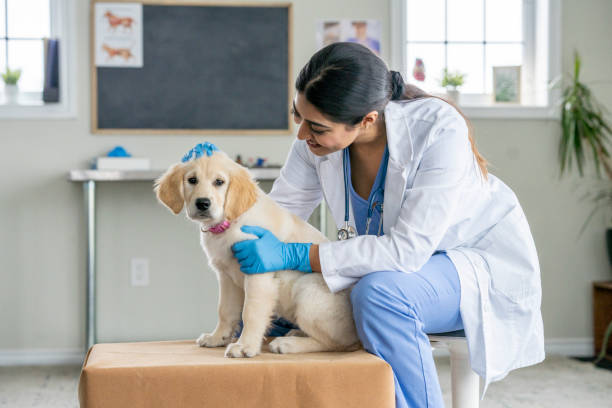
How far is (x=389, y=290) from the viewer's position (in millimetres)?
1350

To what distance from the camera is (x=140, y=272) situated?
10.6ft

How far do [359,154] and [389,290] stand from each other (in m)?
0.48

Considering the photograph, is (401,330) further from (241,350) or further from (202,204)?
(202,204)

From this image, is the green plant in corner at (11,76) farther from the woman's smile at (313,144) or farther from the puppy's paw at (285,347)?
the puppy's paw at (285,347)

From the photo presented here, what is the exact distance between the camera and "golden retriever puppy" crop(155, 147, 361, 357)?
1404mm

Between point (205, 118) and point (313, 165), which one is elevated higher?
point (205, 118)

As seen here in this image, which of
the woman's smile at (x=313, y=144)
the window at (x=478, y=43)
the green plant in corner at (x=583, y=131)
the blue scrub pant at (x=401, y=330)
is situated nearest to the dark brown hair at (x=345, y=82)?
the woman's smile at (x=313, y=144)

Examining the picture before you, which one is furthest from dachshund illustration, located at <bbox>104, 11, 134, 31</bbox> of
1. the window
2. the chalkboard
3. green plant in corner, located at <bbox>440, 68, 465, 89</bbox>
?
green plant in corner, located at <bbox>440, 68, 465, 89</bbox>

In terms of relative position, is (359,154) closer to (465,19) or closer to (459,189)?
(459,189)

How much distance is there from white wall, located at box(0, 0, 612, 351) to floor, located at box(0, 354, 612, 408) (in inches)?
10.2

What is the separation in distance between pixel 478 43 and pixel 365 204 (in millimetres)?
2132

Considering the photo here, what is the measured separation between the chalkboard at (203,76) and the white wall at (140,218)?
2.8 inches

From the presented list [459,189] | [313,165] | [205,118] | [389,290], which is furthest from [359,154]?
[205,118]

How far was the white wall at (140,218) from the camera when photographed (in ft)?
10.4
